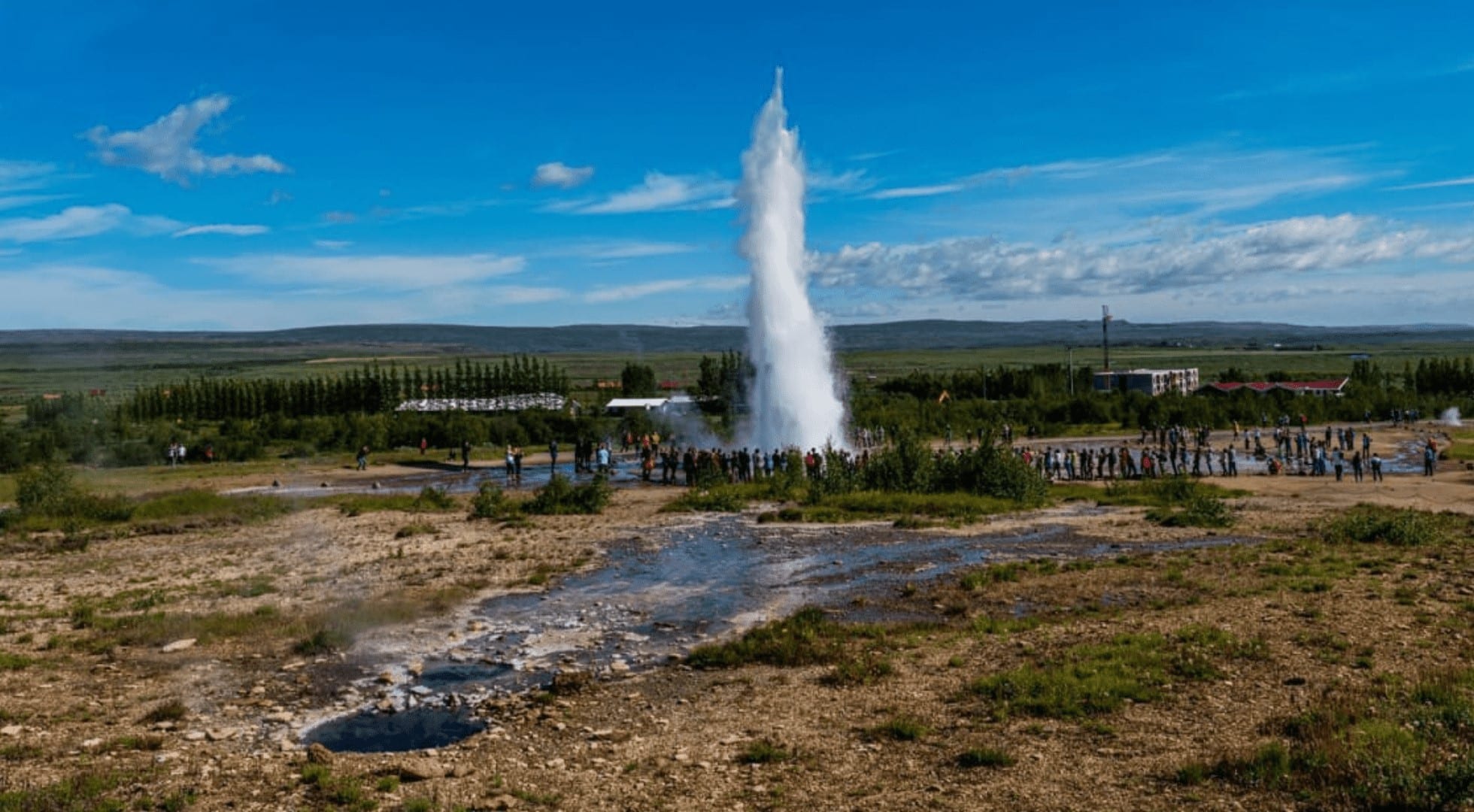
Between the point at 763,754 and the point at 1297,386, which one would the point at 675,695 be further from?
the point at 1297,386

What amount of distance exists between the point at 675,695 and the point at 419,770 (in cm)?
349

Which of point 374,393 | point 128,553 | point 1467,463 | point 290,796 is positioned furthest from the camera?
point 374,393

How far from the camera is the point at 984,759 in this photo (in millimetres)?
10570

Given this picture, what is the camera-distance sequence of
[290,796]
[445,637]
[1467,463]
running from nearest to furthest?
[290,796] → [445,637] → [1467,463]

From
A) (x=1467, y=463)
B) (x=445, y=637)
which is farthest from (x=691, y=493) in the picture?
(x=1467, y=463)

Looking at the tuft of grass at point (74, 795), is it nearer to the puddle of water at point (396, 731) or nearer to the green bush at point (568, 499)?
the puddle of water at point (396, 731)

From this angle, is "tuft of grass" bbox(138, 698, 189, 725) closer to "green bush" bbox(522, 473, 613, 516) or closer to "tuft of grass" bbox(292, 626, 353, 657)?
"tuft of grass" bbox(292, 626, 353, 657)

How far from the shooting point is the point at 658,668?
1463cm

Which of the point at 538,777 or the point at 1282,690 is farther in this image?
the point at 1282,690

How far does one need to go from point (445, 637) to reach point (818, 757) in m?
7.47

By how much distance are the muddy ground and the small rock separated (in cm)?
3

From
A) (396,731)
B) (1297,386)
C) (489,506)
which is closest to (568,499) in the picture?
(489,506)

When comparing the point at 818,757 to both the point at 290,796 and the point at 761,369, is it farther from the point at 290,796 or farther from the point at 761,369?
the point at 761,369

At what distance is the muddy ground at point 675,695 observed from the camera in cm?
1021
